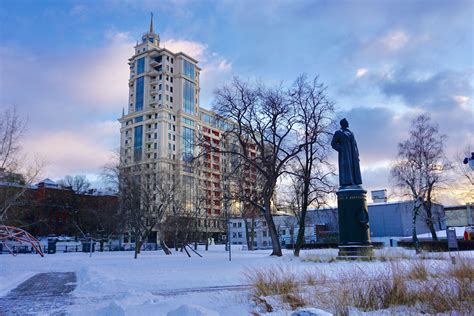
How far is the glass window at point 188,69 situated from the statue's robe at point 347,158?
86.5m

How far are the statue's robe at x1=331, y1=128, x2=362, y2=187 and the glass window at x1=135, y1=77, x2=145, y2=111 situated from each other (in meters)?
87.3

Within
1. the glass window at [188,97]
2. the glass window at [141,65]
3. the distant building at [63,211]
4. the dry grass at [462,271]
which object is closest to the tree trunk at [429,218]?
the dry grass at [462,271]

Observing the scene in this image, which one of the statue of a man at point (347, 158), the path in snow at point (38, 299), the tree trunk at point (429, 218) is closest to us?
the path in snow at point (38, 299)

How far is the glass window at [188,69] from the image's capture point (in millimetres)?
105450

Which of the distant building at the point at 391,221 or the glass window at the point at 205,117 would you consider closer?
the distant building at the point at 391,221

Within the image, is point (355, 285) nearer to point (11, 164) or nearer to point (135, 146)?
point (11, 164)

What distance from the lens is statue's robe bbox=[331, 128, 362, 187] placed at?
21859mm

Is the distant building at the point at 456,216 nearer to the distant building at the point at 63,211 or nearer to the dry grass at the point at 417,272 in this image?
the distant building at the point at 63,211

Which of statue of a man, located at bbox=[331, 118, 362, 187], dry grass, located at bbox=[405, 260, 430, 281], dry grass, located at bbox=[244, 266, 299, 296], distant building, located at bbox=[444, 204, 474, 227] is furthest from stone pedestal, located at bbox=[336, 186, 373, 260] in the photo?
distant building, located at bbox=[444, 204, 474, 227]

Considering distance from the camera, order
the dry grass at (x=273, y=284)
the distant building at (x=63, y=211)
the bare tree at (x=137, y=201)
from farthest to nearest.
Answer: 1. the distant building at (x=63, y=211)
2. the bare tree at (x=137, y=201)
3. the dry grass at (x=273, y=284)

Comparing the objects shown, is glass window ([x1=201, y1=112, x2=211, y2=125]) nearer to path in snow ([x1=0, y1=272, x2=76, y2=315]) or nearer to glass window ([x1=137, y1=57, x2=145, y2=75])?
glass window ([x1=137, y1=57, x2=145, y2=75])

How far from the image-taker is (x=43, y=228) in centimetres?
7531

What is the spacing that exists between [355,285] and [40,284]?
11.2m

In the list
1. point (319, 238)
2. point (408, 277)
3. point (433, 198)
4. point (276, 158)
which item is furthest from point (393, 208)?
point (408, 277)
